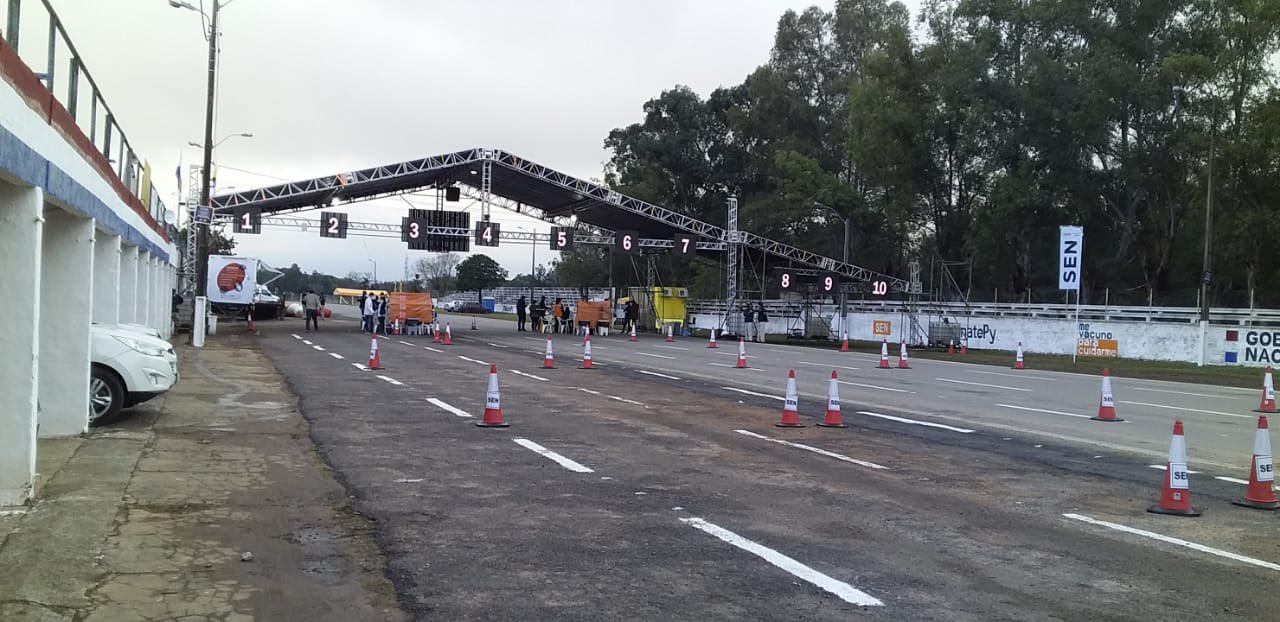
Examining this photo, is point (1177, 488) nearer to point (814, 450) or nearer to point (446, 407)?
point (814, 450)

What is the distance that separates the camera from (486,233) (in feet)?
158

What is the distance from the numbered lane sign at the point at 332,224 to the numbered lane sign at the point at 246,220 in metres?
3.71

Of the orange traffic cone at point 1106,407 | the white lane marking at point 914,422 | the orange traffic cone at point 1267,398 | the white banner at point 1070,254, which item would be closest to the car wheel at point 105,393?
the white lane marking at point 914,422

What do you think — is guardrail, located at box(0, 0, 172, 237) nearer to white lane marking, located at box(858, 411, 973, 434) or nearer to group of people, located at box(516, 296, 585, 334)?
white lane marking, located at box(858, 411, 973, 434)

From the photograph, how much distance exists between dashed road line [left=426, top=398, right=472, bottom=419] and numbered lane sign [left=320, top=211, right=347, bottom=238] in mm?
34353

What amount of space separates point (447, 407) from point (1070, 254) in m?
23.4

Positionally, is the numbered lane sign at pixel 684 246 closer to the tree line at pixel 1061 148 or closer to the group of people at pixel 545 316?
the group of people at pixel 545 316

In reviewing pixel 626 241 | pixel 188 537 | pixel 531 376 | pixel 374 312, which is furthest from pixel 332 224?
pixel 188 537

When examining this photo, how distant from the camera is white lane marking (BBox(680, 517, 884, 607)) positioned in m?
5.66

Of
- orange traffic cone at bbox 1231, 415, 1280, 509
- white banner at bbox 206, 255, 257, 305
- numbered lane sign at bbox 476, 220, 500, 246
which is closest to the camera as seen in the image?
orange traffic cone at bbox 1231, 415, 1280, 509

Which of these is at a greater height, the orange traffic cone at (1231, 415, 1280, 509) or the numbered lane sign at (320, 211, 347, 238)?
the numbered lane sign at (320, 211, 347, 238)

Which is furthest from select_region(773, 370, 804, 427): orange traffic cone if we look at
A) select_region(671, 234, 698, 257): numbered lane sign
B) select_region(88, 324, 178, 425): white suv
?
select_region(671, 234, 698, 257): numbered lane sign

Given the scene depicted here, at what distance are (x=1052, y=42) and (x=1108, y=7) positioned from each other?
2754mm

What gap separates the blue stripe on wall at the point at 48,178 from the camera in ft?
22.2
